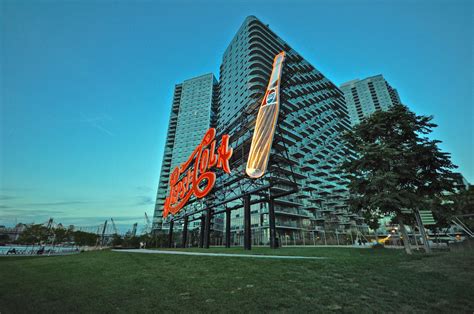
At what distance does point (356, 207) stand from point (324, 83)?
8977 centimetres

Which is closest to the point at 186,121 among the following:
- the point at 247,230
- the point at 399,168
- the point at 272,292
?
the point at 247,230

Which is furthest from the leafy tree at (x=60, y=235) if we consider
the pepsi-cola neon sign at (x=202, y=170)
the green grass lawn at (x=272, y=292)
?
the green grass lawn at (x=272, y=292)

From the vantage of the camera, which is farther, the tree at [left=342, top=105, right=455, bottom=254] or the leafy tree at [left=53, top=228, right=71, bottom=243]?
the leafy tree at [left=53, top=228, right=71, bottom=243]

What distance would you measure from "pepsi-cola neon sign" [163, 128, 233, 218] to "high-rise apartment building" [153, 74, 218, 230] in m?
57.5

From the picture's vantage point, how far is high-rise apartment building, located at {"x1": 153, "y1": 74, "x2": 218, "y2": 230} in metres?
89.2

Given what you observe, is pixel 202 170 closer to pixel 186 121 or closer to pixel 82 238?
pixel 82 238

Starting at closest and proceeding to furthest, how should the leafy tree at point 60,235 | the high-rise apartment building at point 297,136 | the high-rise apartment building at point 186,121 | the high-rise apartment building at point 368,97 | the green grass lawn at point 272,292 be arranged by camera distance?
the green grass lawn at point 272,292
the high-rise apartment building at point 297,136
the leafy tree at point 60,235
the high-rise apartment building at point 186,121
the high-rise apartment building at point 368,97

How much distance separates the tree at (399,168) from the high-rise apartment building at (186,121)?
7841 centimetres

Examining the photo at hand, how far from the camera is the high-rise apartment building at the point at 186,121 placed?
89.2 m

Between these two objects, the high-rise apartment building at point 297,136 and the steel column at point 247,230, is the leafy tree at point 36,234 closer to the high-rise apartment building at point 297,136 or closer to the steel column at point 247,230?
the high-rise apartment building at point 297,136

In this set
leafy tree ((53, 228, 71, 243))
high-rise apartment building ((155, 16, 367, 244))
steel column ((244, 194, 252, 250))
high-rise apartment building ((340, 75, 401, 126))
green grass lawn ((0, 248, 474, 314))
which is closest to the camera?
green grass lawn ((0, 248, 474, 314))

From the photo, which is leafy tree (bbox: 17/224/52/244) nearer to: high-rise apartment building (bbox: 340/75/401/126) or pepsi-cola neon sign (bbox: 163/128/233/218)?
pepsi-cola neon sign (bbox: 163/128/233/218)

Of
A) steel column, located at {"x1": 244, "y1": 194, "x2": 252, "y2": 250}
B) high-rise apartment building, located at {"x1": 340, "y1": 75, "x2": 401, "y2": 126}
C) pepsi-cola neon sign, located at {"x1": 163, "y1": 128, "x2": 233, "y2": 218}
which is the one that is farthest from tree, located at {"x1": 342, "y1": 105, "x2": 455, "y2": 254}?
high-rise apartment building, located at {"x1": 340, "y1": 75, "x2": 401, "y2": 126}

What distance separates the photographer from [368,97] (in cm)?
12562
